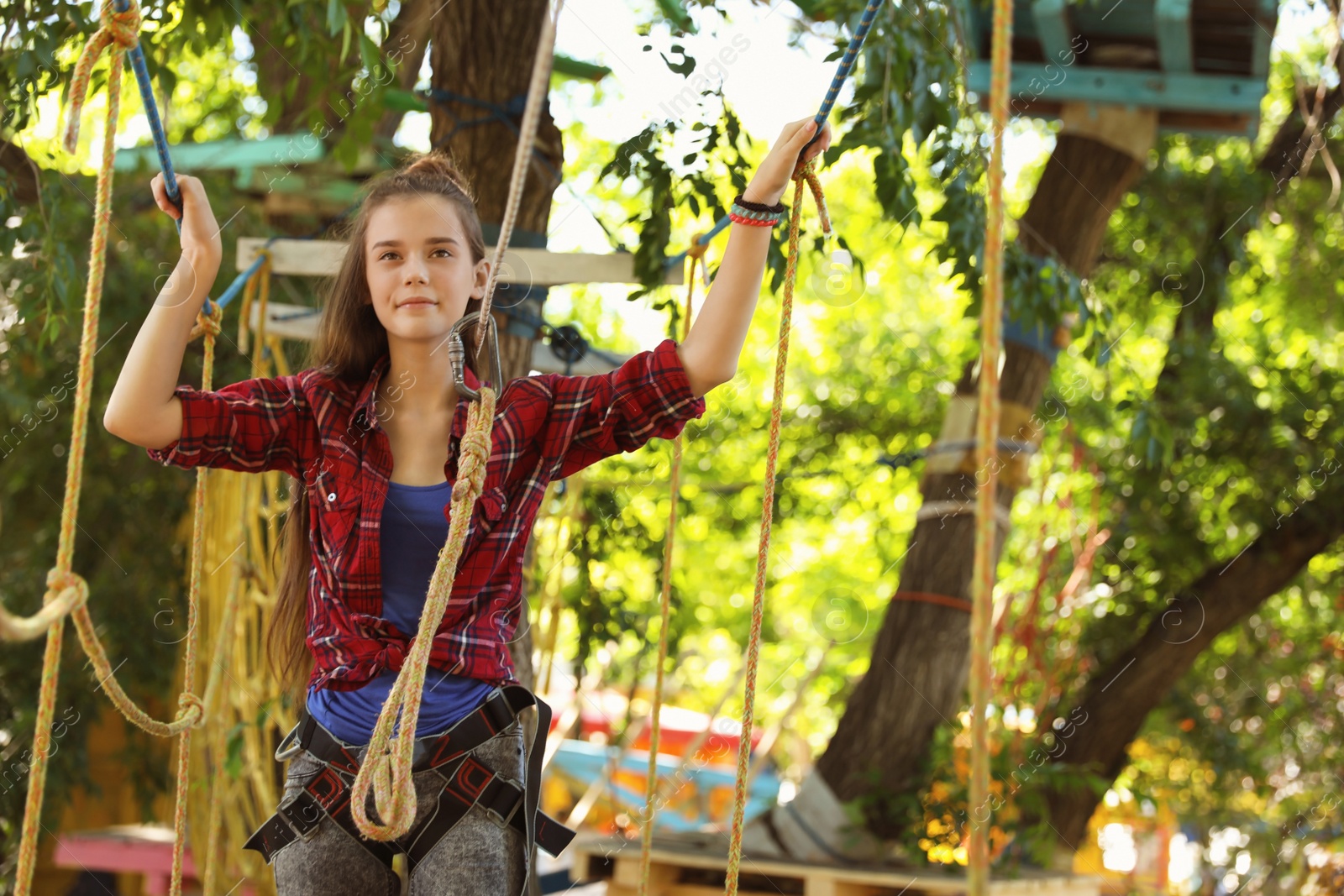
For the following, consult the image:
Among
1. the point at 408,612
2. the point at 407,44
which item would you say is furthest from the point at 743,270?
the point at 407,44

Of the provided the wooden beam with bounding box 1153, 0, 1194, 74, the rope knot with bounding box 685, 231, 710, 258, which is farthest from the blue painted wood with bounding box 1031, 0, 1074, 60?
the rope knot with bounding box 685, 231, 710, 258

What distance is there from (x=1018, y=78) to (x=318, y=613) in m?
2.46

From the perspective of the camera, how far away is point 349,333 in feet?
4.77

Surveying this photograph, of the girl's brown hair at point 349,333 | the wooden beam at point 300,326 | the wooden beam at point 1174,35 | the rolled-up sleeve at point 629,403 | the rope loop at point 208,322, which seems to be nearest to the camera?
the rolled-up sleeve at point 629,403

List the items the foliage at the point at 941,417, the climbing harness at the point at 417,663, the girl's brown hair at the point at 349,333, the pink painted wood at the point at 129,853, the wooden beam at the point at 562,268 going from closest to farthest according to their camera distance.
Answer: the climbing harness at the point at 417,663 → the girl's brown hair at the point at 349,333 → the wooden beam at the point at 562,268 → the foliage at the point at 941,417 → the pink painted wood at the point at 129,853

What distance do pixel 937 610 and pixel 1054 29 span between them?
4.77 feet

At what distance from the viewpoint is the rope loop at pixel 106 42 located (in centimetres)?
129

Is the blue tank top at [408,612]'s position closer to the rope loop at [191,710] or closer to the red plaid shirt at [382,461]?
the red plaid shirt at [382,461]

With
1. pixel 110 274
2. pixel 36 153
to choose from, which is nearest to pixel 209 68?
pixel 110 274

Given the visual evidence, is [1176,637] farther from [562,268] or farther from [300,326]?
[300,326]

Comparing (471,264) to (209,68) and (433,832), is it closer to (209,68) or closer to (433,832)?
(433,832)

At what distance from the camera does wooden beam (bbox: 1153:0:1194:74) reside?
2.85 metres

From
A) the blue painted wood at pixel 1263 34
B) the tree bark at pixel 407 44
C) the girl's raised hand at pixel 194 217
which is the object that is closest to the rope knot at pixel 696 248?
the girl's raised hand at pixel 194 217

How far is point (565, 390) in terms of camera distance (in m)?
1.35
